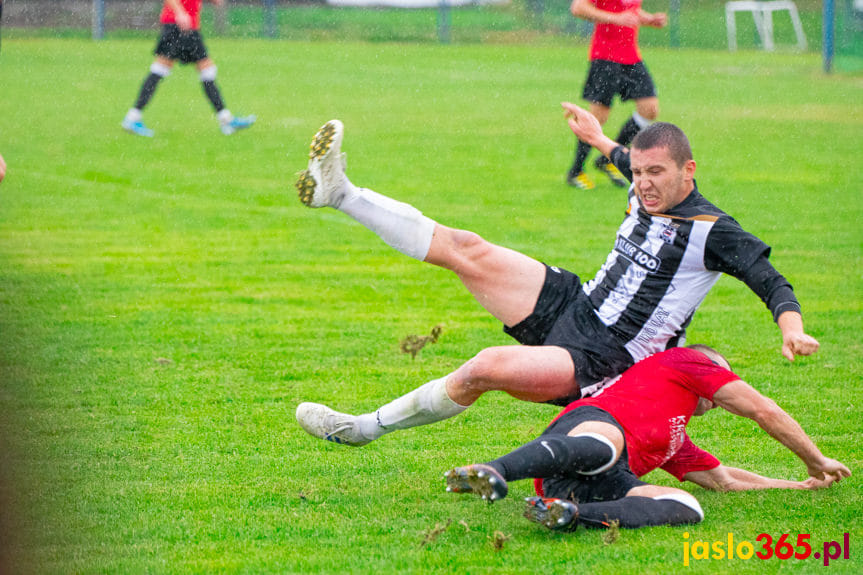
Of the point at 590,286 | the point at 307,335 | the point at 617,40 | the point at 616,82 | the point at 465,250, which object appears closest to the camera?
the point at 465,250

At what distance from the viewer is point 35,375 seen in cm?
602

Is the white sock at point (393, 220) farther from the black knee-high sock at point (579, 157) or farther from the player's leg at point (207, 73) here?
the player's leg at point (207, 73)

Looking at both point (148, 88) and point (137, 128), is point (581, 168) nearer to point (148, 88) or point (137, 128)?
point (148, 88)

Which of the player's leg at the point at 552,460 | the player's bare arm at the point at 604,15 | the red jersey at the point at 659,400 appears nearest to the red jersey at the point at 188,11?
the player's bare arm at the point at 604,15

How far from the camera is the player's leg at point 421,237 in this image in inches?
186

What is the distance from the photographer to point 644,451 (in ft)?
14.2

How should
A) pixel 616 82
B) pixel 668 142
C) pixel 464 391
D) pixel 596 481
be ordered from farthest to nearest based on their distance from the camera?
pixel 616 82, pixel 668 142, pixel 464 391, pixel 596 481

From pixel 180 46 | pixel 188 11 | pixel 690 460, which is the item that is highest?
pixel 690 460

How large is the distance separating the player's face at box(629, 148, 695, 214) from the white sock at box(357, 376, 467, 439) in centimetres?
115

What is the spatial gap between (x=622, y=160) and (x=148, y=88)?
9.85 m

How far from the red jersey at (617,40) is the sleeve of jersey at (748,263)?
7.05 meters

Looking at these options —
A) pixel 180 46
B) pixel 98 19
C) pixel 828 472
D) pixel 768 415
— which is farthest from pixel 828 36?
pixel 768 415

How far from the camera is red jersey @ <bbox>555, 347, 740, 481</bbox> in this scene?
430cm

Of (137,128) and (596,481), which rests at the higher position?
(596,481)
